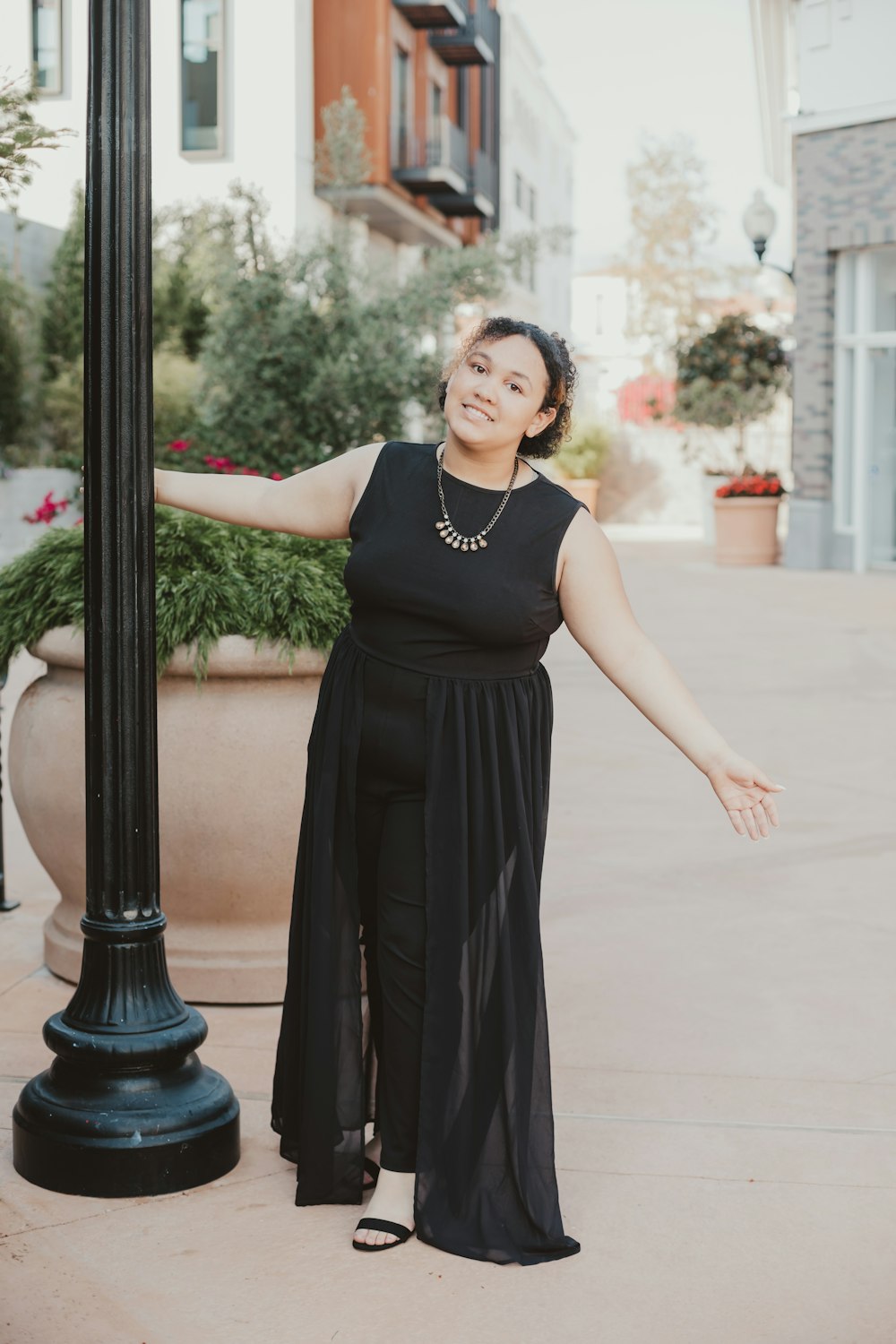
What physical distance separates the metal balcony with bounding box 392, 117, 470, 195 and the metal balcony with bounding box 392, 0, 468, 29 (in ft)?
4.85

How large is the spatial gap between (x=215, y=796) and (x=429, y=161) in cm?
2398

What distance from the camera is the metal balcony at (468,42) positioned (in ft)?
90.6

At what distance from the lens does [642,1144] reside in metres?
3.46

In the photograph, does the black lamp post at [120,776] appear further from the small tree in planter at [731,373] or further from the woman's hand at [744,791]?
the small tree in planter at [731,373]

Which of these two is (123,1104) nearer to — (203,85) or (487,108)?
(203,85)

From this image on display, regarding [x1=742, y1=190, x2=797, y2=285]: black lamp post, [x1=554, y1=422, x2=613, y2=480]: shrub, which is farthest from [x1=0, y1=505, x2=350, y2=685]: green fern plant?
[x1=554, y1=422, x2=613, y2=480]: shrub

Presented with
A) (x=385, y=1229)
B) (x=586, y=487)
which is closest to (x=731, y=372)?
(x=586, y=487)

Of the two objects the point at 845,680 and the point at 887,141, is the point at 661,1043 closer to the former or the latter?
the point at 845,680

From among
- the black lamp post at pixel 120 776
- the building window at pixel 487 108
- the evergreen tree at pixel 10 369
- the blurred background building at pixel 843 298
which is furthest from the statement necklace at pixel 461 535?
the building window at pixel 487 108

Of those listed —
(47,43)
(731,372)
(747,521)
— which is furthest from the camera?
(731,372)

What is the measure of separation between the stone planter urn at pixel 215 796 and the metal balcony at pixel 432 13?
23031mm

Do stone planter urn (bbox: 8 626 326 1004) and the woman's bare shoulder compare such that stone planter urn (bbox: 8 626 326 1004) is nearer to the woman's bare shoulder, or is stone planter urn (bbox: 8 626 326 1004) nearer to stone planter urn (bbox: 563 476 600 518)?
the woman's bare shoulder

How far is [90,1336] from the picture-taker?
2.57 metres

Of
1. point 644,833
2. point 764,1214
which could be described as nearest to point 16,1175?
point 764,1214
